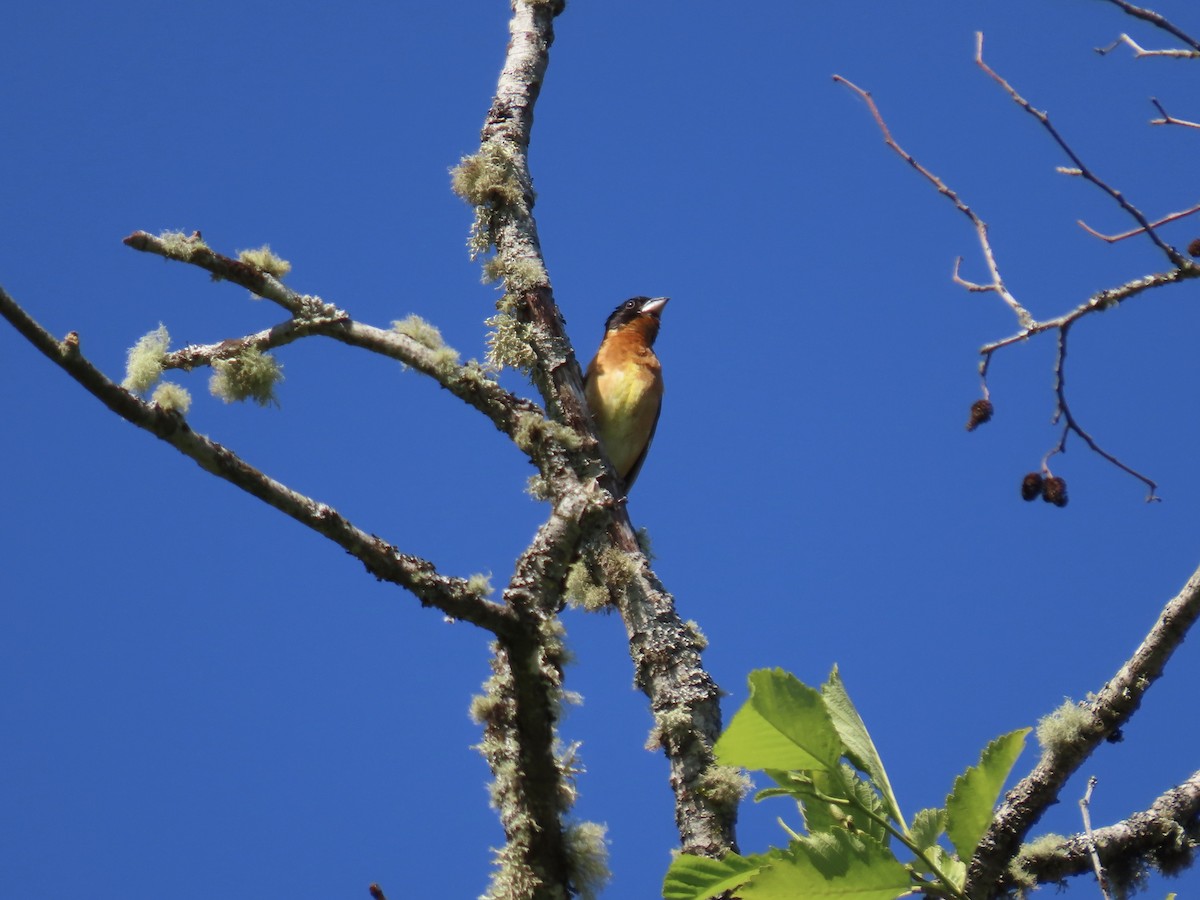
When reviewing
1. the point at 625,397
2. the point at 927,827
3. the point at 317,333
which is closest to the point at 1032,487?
the point at 927,827

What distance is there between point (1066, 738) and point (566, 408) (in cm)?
194

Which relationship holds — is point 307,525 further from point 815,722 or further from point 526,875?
point 815,722

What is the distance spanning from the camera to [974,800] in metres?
2.00

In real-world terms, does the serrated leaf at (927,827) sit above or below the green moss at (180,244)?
below

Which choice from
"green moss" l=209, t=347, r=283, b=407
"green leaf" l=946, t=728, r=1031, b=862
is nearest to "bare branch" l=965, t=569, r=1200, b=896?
"green leaf" l=946, t=728, r=1031, b=862

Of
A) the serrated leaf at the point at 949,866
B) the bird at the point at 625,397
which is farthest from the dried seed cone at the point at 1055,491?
the bird at the point at 625,397

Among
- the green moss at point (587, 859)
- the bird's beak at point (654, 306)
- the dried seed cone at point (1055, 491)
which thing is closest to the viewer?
the green moss at point (587, 859)

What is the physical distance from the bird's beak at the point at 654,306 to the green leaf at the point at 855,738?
5.51 m

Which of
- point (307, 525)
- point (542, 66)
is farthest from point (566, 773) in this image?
point (542, 66)

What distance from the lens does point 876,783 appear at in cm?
201

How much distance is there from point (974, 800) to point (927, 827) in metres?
0.09

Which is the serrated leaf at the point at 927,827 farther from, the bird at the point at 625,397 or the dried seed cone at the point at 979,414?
the bird at the point at 625,397

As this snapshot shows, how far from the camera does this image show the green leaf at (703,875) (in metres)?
1.89

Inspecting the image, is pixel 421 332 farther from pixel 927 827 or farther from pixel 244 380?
pixel 927 827
